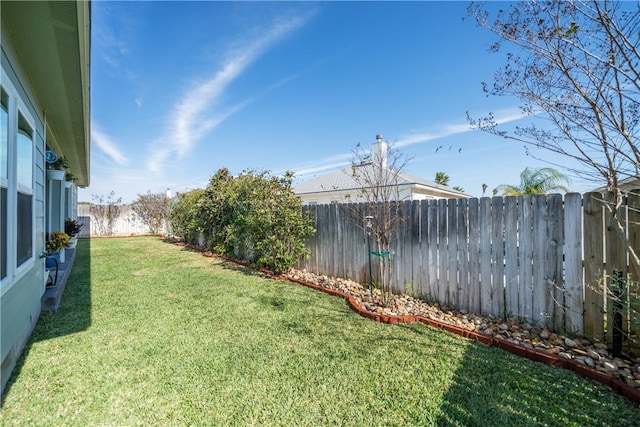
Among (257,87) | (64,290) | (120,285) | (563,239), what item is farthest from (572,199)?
(257,87)

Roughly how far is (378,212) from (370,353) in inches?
102

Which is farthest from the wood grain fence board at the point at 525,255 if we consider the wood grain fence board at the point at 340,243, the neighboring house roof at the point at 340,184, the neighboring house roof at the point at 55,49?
the neighboring house roof at the point at 340,184

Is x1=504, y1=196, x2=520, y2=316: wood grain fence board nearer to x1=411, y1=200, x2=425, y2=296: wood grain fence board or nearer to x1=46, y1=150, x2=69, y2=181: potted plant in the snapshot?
x1=411, y1=200, x2=425, y2=296: wood grain fence board

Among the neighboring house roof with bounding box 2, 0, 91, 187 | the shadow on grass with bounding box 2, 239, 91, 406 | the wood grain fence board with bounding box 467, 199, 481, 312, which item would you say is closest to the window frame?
the neighboring house roof with bounding box 2, 0, 91, 187

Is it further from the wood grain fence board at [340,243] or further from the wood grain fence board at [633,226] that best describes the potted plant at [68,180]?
the wood grain fence board at [633,226]

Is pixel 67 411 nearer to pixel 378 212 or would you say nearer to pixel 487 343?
pixel 487 343

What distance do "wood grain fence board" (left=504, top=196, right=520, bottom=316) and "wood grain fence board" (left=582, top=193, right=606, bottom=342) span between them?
67 cm

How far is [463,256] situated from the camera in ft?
13.8

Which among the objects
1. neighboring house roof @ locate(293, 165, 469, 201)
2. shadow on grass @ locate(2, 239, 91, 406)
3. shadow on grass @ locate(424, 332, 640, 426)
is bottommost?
shadow on grass @ locate(424, 332, 640, 426)

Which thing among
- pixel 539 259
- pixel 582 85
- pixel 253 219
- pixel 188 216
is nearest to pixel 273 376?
pixel 539 259

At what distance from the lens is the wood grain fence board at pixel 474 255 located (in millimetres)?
4070

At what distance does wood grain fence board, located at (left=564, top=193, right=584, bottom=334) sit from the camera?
3.27 m

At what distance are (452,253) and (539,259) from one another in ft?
3.50

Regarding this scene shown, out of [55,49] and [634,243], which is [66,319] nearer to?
[55,49]
